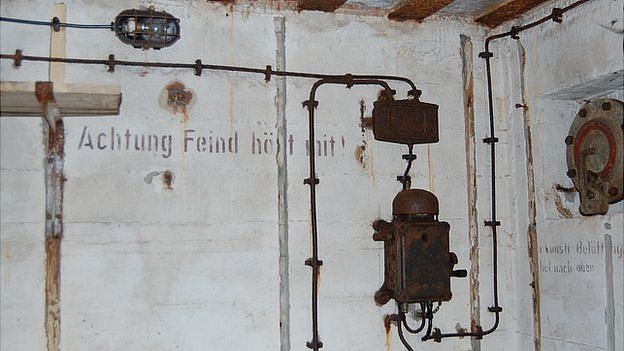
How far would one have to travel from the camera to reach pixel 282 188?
3.03m

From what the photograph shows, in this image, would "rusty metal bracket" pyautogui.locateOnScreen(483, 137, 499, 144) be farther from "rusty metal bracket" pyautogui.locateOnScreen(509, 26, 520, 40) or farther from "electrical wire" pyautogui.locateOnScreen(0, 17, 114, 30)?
"electrical wire" pyautogui.locateOnScreen(0, 17, 114, 30)

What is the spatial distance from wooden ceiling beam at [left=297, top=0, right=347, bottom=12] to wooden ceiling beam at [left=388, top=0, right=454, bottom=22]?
0.26 metres

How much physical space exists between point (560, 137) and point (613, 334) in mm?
838

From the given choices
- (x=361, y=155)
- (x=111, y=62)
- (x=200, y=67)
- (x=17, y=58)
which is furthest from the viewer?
(x=361, y=155)

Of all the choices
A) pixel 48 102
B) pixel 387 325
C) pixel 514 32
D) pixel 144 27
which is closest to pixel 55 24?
pixel 144 27

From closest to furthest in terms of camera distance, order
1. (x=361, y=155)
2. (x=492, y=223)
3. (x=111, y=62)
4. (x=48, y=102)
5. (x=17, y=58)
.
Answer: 1. (x=48, y=102)
2. (x=17, y=58)
3. (x=111, y=62)
4. (x=361, y=155)
5. (x=492, y=223)

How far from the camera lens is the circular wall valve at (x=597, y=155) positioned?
2.78m

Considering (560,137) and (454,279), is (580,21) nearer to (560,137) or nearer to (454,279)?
(560,137)

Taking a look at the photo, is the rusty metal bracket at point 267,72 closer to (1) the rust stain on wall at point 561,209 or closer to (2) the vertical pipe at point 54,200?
(2) the vertical pipe at point 54,200

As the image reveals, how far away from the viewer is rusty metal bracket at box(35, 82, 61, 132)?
2.30 m

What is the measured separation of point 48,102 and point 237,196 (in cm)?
85

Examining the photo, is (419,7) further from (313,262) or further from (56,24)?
(56,24)

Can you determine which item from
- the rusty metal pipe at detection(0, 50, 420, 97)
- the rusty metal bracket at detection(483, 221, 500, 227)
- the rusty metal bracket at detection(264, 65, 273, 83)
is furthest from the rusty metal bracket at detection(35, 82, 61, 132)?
the rusty metal bracket at detection(483, 221, 500, 227)

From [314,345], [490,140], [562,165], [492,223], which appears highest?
[490,140]
